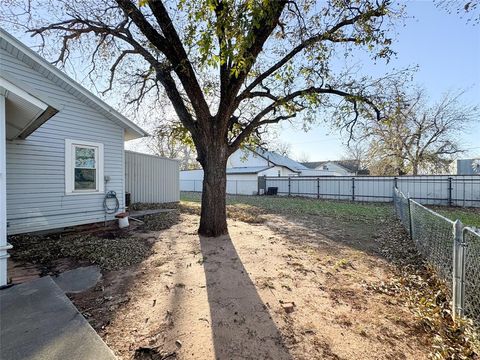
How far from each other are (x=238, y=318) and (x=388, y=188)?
14793 mm

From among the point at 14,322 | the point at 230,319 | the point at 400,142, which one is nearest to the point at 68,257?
the point at 14,322

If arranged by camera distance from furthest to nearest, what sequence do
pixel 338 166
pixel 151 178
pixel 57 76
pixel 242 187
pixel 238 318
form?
pixel 338 166 → pixel 242 187 → pixel 151 178 → pixel 57 76 → pixel 238 318

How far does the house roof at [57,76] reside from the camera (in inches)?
201

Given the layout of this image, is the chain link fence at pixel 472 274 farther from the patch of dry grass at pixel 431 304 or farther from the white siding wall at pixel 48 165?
the white siding wall at pixel 48 165

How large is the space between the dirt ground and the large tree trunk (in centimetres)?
80

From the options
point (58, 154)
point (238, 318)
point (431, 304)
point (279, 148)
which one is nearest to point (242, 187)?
point (279, 148)

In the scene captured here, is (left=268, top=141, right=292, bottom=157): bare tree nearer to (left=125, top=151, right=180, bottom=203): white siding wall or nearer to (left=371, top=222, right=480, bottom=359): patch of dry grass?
(left=125, top=151, right=180, bottom=203): white siding wall

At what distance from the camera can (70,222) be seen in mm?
6168

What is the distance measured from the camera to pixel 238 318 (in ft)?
8.47

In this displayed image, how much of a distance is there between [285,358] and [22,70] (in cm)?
759

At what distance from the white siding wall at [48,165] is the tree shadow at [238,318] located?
14.5 ft

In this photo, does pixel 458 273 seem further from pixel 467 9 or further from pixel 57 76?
pixel 57 76

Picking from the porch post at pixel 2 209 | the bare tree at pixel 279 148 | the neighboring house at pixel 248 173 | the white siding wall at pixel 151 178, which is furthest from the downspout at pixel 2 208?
the neighboring house at pixel 248 173

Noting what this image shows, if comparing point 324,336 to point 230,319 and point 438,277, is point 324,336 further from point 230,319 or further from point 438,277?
point 438,277
